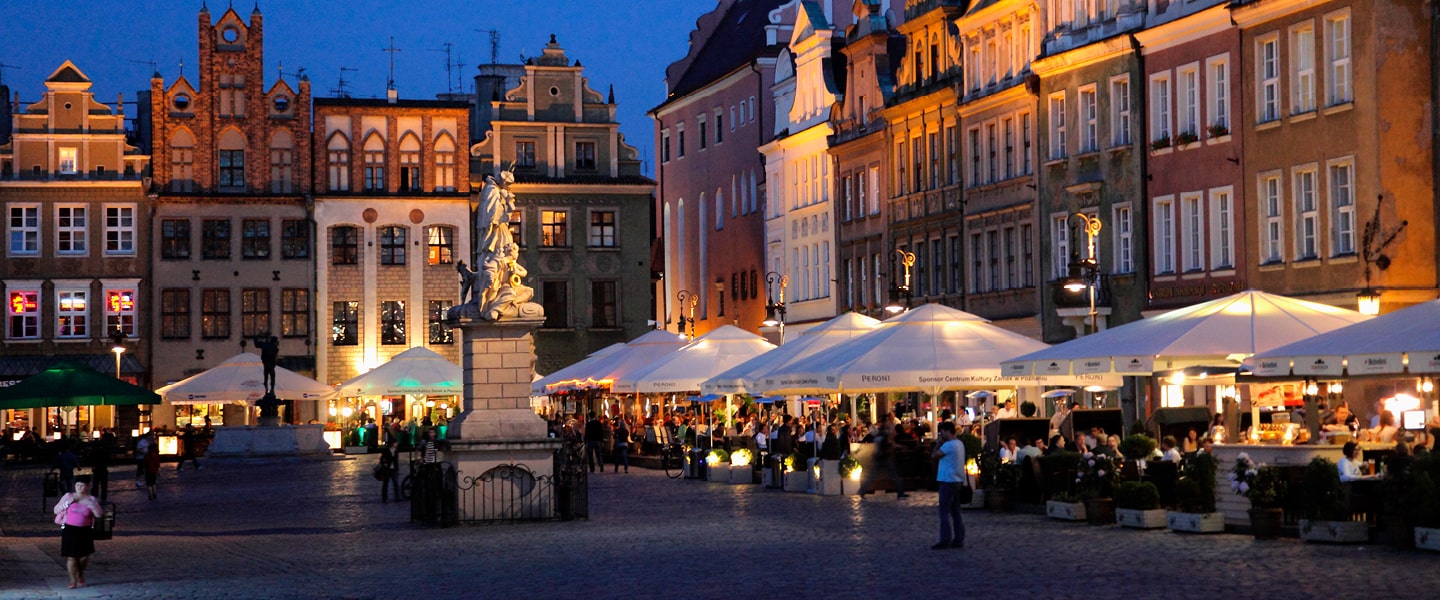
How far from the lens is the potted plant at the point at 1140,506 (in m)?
25.8

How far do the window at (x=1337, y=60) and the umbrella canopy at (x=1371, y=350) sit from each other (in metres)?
14.9

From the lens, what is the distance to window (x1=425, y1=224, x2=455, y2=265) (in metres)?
83.1

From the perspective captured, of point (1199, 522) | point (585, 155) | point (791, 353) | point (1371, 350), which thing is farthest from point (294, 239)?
point (1371, 350)

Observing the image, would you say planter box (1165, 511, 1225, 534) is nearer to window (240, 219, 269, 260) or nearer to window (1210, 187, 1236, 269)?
window (1210, 187, 1236, 269)

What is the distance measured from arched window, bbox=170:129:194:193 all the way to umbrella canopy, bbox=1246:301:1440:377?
60970 mm

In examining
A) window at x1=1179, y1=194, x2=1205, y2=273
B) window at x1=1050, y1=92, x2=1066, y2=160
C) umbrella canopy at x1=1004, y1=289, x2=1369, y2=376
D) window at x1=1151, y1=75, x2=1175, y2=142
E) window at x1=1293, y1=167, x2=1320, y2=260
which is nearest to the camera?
umbrella canopy at x1=1004, y1=289, x2=1369, y2=376

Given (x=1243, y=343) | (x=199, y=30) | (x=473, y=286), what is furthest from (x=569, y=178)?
(x=1243, y=343)

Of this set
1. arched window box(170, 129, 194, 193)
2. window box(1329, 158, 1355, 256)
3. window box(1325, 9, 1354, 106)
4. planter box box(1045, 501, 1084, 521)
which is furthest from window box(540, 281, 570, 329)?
planter box box(1045, 501, 1084, 521)

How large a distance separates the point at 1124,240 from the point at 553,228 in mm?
39314

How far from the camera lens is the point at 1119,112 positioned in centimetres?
4800

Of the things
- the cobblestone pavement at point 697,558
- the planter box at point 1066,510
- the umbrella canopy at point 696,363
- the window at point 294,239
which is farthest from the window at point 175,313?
the planter box at point 1066,510

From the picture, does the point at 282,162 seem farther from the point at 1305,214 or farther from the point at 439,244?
the point at 1305,214

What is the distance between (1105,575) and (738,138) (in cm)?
6070

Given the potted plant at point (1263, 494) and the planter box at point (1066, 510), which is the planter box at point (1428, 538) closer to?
the potted plant at point (1263, 494)
